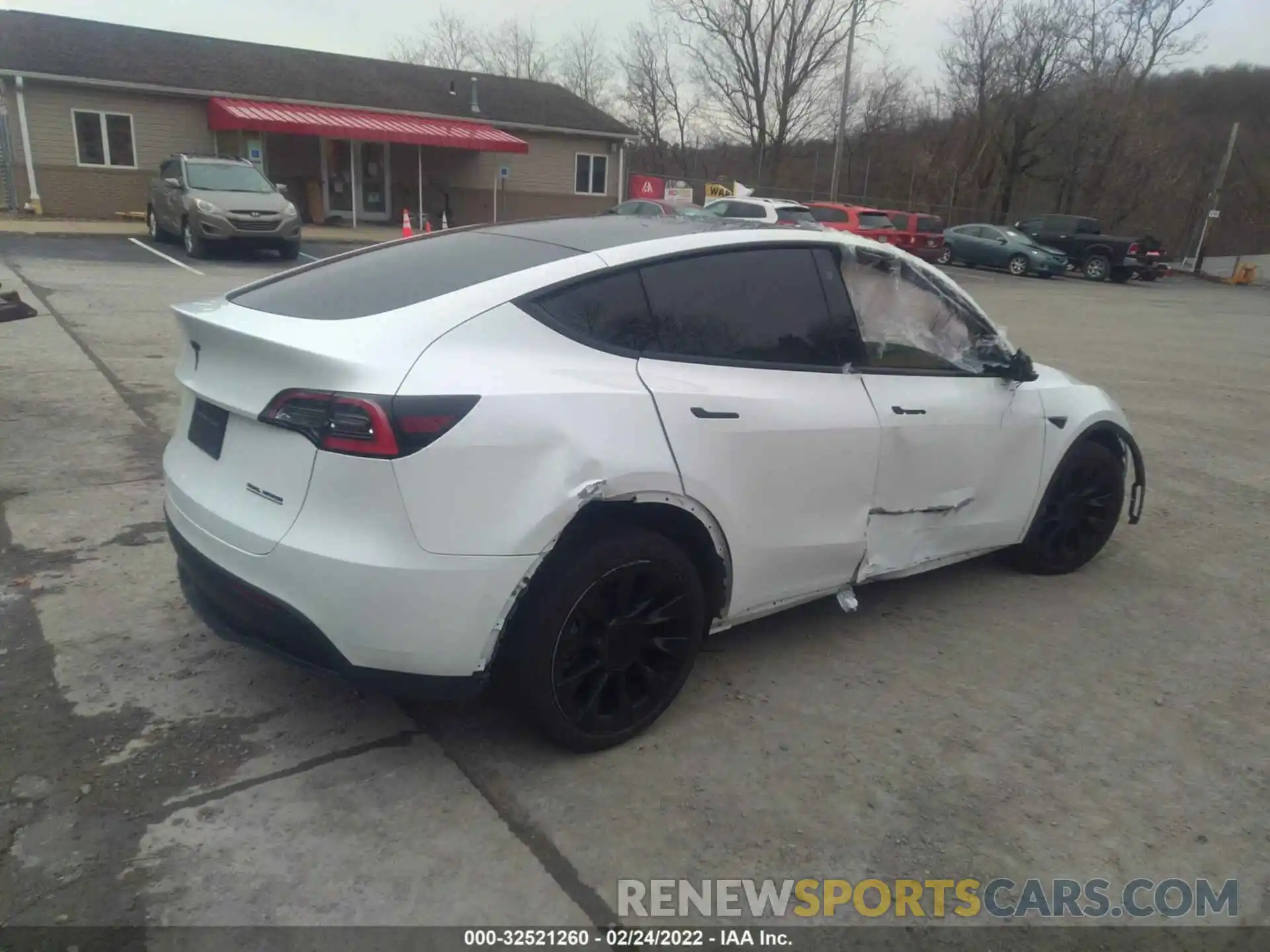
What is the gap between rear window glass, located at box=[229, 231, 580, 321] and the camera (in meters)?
2.79

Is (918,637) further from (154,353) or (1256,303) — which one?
(1256,303)

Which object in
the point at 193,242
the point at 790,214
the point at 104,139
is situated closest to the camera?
the point at 193,242

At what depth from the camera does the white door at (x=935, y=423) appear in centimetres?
355

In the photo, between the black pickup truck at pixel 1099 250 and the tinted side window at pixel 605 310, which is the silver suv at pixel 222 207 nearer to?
the tinted side window at pixel 605 310

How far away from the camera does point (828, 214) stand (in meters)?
23.3

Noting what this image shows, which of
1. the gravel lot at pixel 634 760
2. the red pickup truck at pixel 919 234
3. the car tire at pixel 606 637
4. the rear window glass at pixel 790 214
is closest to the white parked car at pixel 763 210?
the rear window glass at pixel 790 214

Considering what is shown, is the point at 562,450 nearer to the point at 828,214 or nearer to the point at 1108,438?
the point at 1108,438

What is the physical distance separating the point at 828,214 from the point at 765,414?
21.7 meters

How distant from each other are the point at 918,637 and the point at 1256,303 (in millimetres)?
26973

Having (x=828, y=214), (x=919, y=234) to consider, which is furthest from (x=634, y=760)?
(x=919, y=234)

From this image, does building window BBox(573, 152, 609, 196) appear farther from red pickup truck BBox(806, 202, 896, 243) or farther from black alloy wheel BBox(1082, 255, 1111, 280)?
black alloy wheel BBox(1082, 255, 1111, 280)

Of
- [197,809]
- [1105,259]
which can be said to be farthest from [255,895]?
[1105,259]

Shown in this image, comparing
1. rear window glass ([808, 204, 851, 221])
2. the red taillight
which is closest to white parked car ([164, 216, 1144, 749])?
the red taillight

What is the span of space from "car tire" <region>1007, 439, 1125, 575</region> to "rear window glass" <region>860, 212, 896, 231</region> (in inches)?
766
